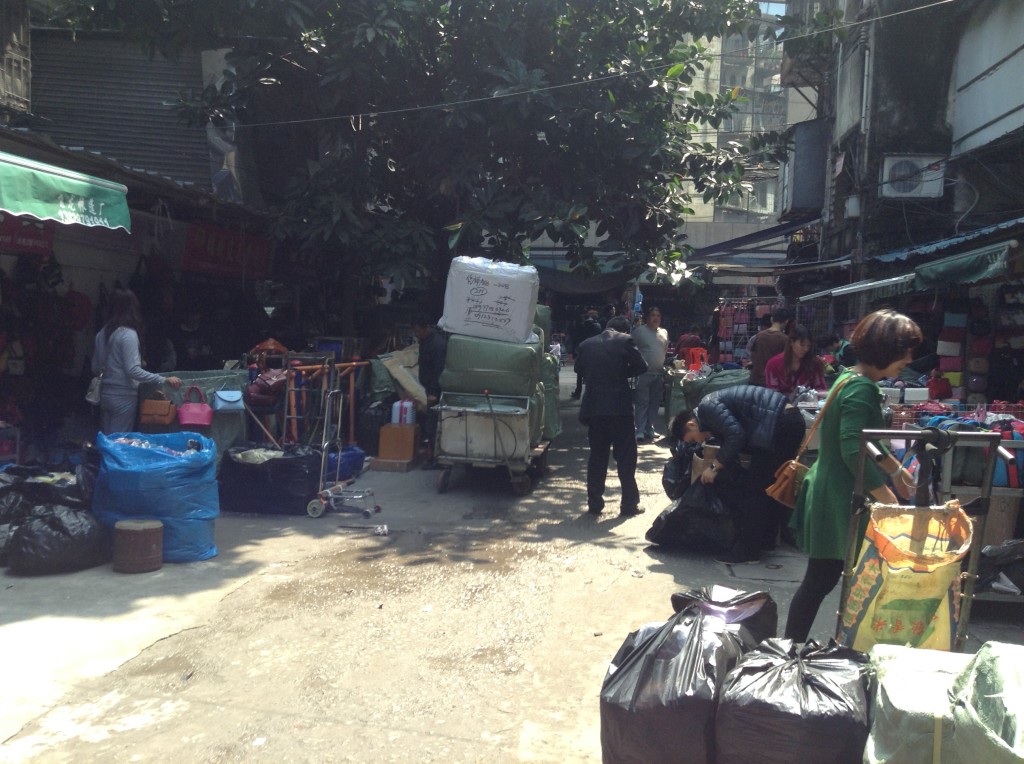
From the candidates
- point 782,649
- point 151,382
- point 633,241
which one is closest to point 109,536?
point 151,382

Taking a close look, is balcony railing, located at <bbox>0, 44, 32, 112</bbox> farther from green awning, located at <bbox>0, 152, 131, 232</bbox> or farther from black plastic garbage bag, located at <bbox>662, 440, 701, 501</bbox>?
black plastic garbage bag, located at <bbox>662, 440, 701, 501</bbox>

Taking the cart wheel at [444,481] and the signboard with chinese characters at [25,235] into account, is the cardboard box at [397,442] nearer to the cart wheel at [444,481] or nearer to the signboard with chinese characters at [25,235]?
the cart wheel at [444,481]

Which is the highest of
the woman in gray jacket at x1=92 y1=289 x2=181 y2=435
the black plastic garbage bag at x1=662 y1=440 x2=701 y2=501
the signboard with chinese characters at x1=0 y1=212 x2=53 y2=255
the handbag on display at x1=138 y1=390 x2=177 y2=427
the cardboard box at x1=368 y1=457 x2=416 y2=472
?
the signboard with chinese characters at x1=0 y1=212 x2=53 y2=255

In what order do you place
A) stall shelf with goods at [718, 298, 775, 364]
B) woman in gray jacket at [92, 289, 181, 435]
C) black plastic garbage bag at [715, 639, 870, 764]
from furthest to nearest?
stall shelf with goods at [718, 298, 775, 364] → woman in gray jacket at [92, 289, 181, 435] → black plastic garbage bag at [715, 639, 870, 764]

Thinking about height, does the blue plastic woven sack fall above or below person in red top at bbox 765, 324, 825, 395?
below

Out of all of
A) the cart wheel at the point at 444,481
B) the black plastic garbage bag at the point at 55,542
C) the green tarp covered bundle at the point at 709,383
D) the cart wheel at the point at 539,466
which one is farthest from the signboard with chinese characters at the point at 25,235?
the green tarp covered bundle at the point at 709,383

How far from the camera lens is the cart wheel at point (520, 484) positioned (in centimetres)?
838

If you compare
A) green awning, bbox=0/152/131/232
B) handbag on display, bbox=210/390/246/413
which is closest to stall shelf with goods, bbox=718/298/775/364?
handbag on display, bbox=210/390/246/413

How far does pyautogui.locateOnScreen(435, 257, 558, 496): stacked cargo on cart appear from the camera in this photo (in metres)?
8.12

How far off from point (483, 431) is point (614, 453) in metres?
1.34

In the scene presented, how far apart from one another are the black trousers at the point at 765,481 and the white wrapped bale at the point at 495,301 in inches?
116

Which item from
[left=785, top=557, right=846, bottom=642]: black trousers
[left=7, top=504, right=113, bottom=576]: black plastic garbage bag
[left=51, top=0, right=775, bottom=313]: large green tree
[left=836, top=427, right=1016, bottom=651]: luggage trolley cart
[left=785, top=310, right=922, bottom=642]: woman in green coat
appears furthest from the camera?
[left=51, top=0, right=775, bottom=313]: large green tree

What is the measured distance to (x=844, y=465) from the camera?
12.3 ft

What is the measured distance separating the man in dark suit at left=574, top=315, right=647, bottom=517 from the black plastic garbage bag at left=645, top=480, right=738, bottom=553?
1.21 metres
